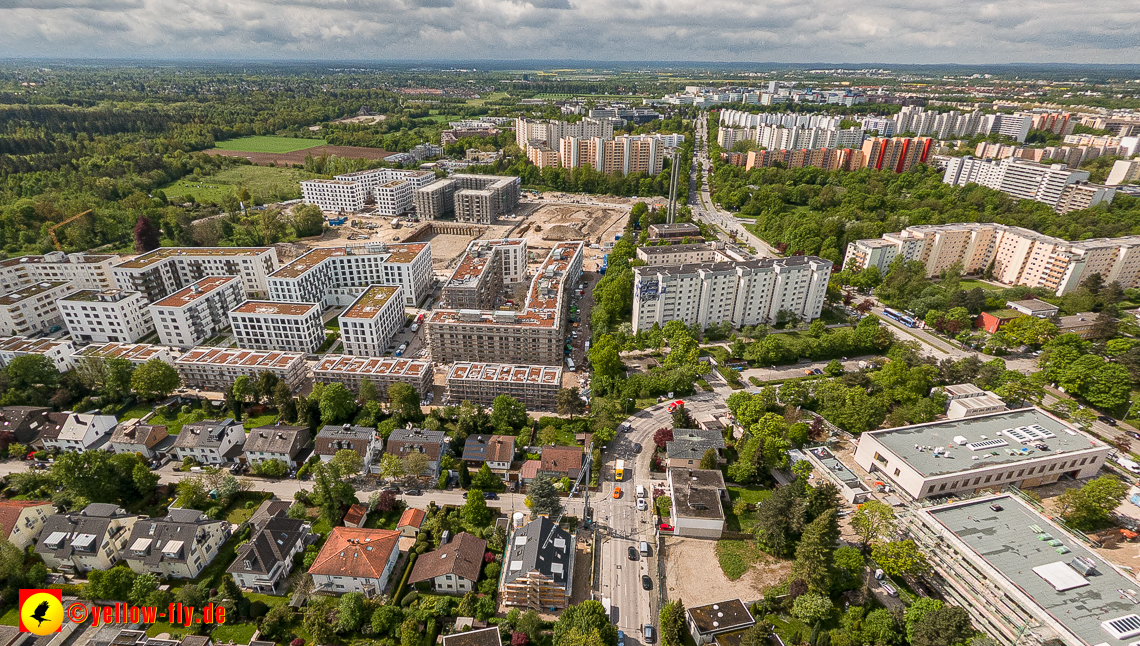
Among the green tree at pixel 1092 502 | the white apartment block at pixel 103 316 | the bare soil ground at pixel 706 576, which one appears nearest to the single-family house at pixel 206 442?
the white apartment block at pixel 103 316

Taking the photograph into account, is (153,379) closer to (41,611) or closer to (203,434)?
(203,434)

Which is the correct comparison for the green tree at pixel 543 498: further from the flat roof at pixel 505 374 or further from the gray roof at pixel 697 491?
the flat roof at pixel 505 374

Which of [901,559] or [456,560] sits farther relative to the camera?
[456,560]

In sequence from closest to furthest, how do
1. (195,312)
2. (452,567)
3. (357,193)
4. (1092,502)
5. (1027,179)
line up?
(452,567)
(1092,502)
(195,312)
(1027,179)
(357,193)

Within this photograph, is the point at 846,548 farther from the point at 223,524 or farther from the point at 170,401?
the point at 170,401

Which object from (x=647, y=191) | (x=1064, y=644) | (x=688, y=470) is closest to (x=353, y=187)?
(x=647, y=191)

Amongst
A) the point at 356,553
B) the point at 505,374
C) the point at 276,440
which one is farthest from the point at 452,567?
the point at 505,374

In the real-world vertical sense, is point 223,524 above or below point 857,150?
below
